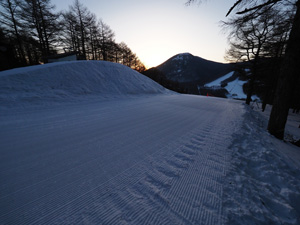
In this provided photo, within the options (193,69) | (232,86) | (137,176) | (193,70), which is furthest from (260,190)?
(193,69)

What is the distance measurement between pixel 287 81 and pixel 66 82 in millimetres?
9831

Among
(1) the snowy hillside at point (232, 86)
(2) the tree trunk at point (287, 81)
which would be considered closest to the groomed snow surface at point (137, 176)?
(2) the tree trunk at point (287, 81)

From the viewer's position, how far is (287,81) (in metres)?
3.69

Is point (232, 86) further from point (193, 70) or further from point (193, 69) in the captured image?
point (193, 69)

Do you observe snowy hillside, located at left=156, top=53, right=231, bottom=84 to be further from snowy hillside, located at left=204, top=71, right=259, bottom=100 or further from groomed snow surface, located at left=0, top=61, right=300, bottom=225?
groomed snow surface, located at left=0, top=61, right=300, bottom=225

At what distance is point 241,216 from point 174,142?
4.95 ft

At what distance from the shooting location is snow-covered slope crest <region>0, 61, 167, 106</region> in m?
4.91

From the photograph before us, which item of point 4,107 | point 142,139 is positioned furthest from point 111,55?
point 142,139

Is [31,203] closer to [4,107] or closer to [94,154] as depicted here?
[94,154]

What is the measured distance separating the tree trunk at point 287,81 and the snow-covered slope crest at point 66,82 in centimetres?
792

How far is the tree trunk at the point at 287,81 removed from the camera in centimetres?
351

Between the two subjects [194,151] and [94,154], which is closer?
[94,154]

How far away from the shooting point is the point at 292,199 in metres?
1.38

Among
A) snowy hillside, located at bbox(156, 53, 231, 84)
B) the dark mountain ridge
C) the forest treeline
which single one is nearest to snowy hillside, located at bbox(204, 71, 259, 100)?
the dark mountain ridge
